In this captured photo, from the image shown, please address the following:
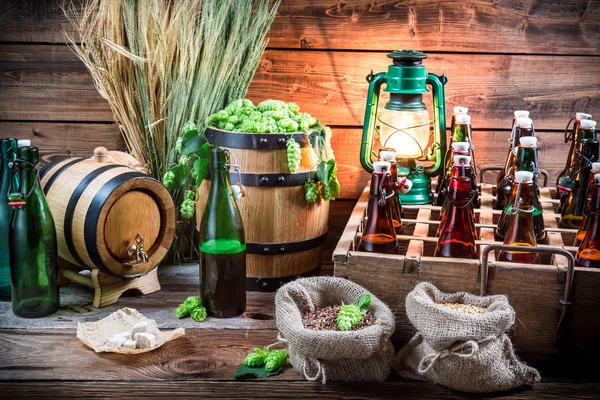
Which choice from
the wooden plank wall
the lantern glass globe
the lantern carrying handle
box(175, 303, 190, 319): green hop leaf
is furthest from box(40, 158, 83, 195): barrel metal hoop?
the lantern carrying handle

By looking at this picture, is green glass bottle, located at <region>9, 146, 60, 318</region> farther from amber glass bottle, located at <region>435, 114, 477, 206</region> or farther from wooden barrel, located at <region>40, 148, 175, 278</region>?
amber glass bottle, located at <region>435, 114, 477, 206</region>

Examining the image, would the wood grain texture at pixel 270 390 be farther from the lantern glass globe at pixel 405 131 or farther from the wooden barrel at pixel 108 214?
the lantern glass globe at pixel 405 131

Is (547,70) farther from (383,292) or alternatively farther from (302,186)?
(383,292)

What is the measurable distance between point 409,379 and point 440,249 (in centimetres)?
30

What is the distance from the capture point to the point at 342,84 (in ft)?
7.24

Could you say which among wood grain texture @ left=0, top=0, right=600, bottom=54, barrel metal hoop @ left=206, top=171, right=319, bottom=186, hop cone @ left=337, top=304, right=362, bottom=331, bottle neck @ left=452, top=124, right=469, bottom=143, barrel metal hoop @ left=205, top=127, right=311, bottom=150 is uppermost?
wood grain texture @ left=0, top=0, right=600, bottom=54

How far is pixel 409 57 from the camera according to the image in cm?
191

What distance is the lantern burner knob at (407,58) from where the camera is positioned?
192 centimetres

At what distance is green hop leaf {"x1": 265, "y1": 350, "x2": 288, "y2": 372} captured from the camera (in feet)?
4.87

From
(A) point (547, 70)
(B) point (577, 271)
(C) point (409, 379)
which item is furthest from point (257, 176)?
(A) point (547, 70)

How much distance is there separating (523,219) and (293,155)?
1.80 feet

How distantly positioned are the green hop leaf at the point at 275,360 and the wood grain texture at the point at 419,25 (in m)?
0.99

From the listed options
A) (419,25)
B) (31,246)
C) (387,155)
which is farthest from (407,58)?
(31,246)

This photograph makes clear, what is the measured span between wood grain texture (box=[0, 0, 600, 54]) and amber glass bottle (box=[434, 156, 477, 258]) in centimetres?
71
